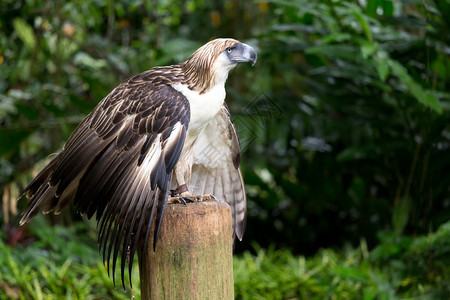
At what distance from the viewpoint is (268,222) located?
569 cm

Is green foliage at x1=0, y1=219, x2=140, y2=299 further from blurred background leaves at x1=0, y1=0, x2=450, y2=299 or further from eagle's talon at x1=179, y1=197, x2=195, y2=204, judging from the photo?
eagle's talon at x1=179, y1=197, x2=195, y2=204

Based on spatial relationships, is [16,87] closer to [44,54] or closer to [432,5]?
[44,54]

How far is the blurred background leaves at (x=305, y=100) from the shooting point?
4.26m

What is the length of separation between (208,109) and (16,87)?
339 cm

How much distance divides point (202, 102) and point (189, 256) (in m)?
0.66

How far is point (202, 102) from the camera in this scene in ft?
8.22

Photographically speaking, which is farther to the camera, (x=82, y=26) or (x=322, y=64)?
(x=82, y=26)

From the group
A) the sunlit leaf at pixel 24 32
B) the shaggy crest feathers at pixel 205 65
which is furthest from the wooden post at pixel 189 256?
the sunlit leaf at pixel 24 32

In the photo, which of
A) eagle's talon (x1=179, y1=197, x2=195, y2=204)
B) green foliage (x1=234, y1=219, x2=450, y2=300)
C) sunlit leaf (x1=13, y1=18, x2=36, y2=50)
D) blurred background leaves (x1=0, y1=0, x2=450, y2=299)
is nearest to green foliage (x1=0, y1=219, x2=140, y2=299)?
blurred background leaves (x1=0, y1=0, x2=450, y2=299)

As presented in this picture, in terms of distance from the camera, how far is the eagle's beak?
2479 millimetres

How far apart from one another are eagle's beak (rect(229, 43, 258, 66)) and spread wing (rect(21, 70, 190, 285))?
272 millimetres

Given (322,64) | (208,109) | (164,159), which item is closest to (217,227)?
(164,159)

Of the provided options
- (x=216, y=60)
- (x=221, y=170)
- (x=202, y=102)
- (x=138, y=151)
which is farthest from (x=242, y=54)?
(x=221, y=170)

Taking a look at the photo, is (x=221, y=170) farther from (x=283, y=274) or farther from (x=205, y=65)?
(x=283, y=274)
